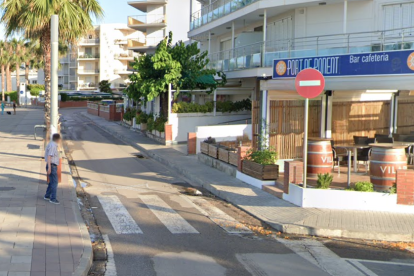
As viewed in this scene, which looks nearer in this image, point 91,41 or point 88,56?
point 91,41

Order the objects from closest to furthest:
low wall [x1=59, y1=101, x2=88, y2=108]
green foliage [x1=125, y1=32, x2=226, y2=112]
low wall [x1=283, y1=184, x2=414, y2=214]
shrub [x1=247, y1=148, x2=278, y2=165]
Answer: low wall [x1=283, y1=184, x2=414, y2=214] < shrub [x1=247, y1=148, x2=278, y2=165] < green foliage [x1=125, y1=32, x2=226, y2=112] < low wall [x1=59, y1=101, x2=88, y2=108]

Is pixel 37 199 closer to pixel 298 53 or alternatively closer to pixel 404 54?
pixel 404 54

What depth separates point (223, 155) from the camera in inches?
717

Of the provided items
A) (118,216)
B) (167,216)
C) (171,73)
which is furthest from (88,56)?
(167,216)

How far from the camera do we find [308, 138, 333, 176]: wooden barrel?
43.5 feet

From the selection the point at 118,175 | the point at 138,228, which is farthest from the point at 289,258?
the point at 118,175

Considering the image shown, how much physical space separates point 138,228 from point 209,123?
18.1 meters

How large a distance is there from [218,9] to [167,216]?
21564 mm

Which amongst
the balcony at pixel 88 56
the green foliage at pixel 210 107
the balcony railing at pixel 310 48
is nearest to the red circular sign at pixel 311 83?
the balcony railing at pixel 310 48

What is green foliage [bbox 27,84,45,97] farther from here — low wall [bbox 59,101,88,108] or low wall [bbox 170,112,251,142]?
low wall [bbox 170,112,251,142]

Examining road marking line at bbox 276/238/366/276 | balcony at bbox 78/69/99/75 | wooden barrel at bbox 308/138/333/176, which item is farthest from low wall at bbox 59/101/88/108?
road marking line at bbox 276/238/366/276

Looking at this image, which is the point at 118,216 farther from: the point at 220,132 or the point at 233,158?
the point at 220,132

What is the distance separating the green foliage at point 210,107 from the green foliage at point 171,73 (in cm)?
88

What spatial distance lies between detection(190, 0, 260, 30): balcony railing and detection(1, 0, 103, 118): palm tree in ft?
23.4
